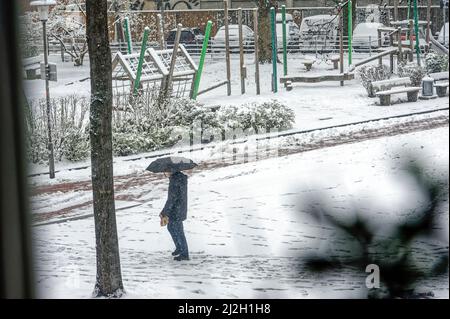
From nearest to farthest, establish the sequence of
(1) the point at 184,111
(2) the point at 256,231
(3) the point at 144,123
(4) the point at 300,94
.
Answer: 1. (2) the point at 256,231
2. (3) the point at 144,123
3. (1) the point at 184,111
4. (4) the point at 300,94

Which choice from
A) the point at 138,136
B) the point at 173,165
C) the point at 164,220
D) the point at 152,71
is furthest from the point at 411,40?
the point at 164,220

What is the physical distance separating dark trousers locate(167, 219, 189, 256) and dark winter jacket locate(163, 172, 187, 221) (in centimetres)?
4

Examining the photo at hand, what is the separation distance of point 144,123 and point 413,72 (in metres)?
3.85

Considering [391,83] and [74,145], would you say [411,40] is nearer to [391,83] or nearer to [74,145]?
[391,83]

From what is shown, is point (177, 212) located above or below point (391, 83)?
below

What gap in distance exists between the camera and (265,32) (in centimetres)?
1858

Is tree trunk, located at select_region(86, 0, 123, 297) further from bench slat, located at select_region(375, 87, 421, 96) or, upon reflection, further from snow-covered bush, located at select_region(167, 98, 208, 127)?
bench slat, located at select_region(375, 87, 421, 96)

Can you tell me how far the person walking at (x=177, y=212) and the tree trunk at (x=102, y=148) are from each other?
2.00 ft

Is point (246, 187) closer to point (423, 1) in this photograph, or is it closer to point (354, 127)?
point (354, 127)

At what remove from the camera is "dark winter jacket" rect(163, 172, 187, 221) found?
221 inches

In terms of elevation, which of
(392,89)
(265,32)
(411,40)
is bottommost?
(392,89)

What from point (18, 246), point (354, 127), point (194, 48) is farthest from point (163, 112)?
point (194, 48)

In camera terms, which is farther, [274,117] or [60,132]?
[274,117]

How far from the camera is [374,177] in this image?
6.61 meters
